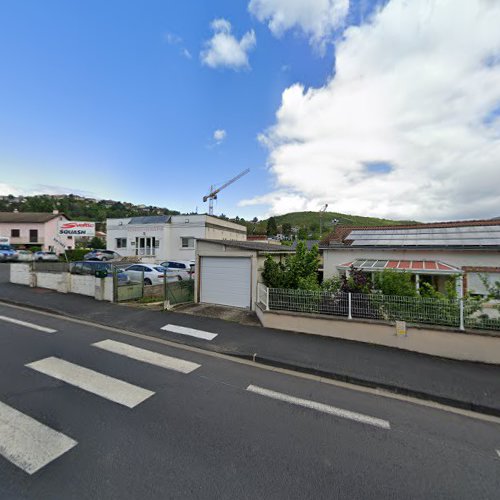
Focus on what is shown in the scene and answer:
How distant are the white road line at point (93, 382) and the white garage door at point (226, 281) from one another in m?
6.25

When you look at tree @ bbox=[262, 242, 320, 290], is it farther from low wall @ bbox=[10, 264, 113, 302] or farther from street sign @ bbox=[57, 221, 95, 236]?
street sign @ bbox=[57, 221, 95, 236]

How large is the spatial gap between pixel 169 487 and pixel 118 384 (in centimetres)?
241

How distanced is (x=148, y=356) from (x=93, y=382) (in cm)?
137

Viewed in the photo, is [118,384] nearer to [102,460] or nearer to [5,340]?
[102,460]

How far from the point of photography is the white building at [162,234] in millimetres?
26984

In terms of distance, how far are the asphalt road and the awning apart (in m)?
6.46

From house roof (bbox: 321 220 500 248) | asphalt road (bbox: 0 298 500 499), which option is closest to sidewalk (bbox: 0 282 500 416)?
asphalt road (bbox: 0 298 500 499)

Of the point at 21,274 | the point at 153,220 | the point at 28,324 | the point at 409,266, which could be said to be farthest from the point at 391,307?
the point at 153,220

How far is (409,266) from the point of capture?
10.6m

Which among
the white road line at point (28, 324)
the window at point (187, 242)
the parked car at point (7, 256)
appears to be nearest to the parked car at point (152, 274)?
the white road line at point (28, 324)

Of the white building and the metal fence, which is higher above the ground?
the white building

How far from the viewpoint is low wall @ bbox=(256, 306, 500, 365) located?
233 inches

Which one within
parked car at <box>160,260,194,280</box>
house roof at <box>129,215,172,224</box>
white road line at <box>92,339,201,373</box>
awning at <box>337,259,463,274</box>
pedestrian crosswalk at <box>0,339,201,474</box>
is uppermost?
house roof at <box>129,215,172,224</box>

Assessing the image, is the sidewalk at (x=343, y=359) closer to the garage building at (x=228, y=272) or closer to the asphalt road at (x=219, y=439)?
the asphalt road at (x=219, y=439)
